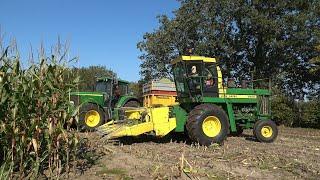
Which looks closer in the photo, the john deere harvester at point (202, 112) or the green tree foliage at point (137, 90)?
the john deere harvester at point (202, 112)

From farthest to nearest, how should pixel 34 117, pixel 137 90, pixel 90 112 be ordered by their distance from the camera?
pixel 137 90
pixel 90 112
pixel 34 117

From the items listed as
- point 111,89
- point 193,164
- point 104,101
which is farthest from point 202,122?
point 111,89

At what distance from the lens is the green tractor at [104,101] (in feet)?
55.4

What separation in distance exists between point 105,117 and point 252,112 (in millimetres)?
6004

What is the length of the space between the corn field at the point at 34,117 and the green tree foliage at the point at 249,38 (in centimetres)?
2009

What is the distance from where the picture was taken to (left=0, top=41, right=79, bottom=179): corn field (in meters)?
6.84

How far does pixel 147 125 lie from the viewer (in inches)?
448

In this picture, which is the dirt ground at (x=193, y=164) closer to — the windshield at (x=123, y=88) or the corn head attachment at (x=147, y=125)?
Result: the corn head attachment at (x=147, y=125)

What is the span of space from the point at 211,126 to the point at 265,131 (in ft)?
8.71

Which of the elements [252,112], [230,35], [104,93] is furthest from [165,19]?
[252,112]

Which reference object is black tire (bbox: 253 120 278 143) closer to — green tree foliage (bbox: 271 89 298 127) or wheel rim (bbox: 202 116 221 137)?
wheel rim (bbox: 202 116 221 137)

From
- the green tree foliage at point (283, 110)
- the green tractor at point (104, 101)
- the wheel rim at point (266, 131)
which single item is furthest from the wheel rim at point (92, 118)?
the green tree foliage at point (283, 110)

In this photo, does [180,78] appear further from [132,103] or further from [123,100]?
[132,103]

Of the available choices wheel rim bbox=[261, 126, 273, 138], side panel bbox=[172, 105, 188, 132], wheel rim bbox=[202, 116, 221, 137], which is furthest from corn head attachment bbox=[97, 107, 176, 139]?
wheel rim bbox=[261, 126, 273, 138]
